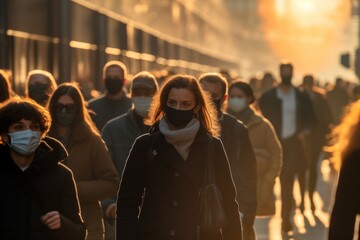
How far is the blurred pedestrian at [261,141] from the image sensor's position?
11516 mm

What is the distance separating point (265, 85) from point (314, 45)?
547 ft

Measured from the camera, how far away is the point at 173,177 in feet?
21.8

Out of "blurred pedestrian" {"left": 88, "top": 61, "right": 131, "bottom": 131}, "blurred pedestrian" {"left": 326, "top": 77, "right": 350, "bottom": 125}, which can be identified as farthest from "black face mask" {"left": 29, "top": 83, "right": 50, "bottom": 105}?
"blurred pedestrian" {"left": 326, "top": 77, "right": 350, "bottom": 125}

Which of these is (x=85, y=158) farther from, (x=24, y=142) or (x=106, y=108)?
(x=106, y=108)

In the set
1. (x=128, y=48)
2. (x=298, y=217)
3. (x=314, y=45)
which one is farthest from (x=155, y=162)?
(x=314, y=45)

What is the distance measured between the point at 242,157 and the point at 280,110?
5477mm

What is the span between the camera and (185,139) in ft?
22.0

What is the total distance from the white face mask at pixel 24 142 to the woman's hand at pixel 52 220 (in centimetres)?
30

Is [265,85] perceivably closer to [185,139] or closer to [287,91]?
[287,91]

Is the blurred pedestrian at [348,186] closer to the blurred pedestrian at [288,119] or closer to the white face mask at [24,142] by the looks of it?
the white face mask at [24,142]

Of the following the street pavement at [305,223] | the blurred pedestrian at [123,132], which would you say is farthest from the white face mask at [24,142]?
the street pavement at [305,223]

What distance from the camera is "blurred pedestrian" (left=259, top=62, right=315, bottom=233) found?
15125mm

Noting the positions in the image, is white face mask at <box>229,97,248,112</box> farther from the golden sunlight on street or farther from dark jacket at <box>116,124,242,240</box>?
the golden sunlight on street

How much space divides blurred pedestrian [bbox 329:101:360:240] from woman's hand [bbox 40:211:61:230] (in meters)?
1.43
